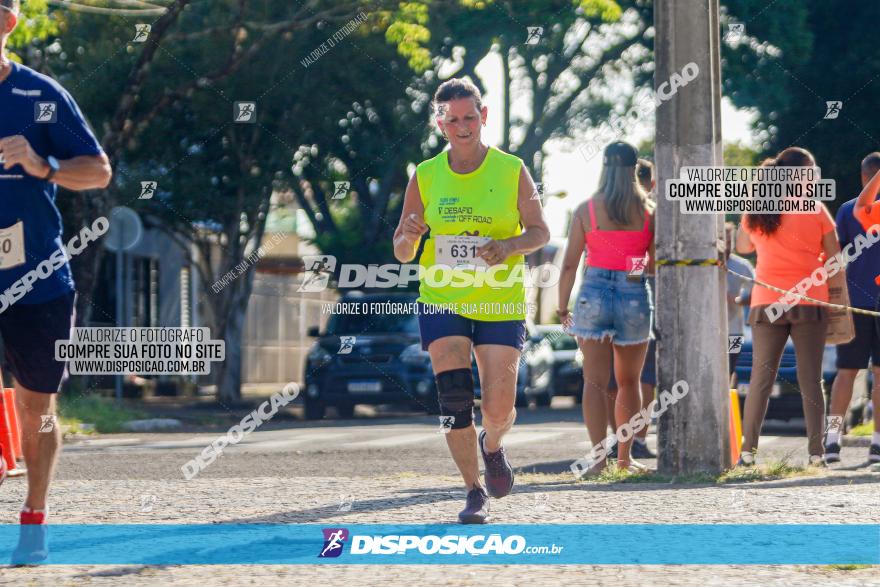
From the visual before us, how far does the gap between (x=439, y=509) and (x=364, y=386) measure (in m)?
13.1

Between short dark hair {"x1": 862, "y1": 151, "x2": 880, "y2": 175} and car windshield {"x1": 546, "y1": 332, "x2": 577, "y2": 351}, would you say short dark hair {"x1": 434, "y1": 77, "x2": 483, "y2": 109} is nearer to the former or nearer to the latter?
short dark hair {"x1": 862, "y1": 151, "x2": 880, "y2": 175}

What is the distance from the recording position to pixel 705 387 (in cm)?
879

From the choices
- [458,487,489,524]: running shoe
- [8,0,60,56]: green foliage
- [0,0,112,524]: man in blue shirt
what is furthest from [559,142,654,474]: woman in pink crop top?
[8,0,60,56]: green foliage

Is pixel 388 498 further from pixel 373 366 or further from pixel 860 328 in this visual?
pixel 373 366

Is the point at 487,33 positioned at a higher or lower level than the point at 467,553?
higher

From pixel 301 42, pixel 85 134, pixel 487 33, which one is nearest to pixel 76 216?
pixel 301 42

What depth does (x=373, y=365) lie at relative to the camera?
20297 millimetres

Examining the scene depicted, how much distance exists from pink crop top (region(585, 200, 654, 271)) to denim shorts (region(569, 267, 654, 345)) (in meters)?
0.05

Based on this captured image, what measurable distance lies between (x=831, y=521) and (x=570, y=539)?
50.7 inches

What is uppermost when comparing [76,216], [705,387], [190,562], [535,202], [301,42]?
[301,42]

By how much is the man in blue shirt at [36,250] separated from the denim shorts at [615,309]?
4038mm

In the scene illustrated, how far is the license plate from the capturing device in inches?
795

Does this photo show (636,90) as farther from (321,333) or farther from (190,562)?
(190,562)

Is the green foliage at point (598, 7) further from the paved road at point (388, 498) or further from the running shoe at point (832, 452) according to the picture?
the running shoe at point (832, 452)
